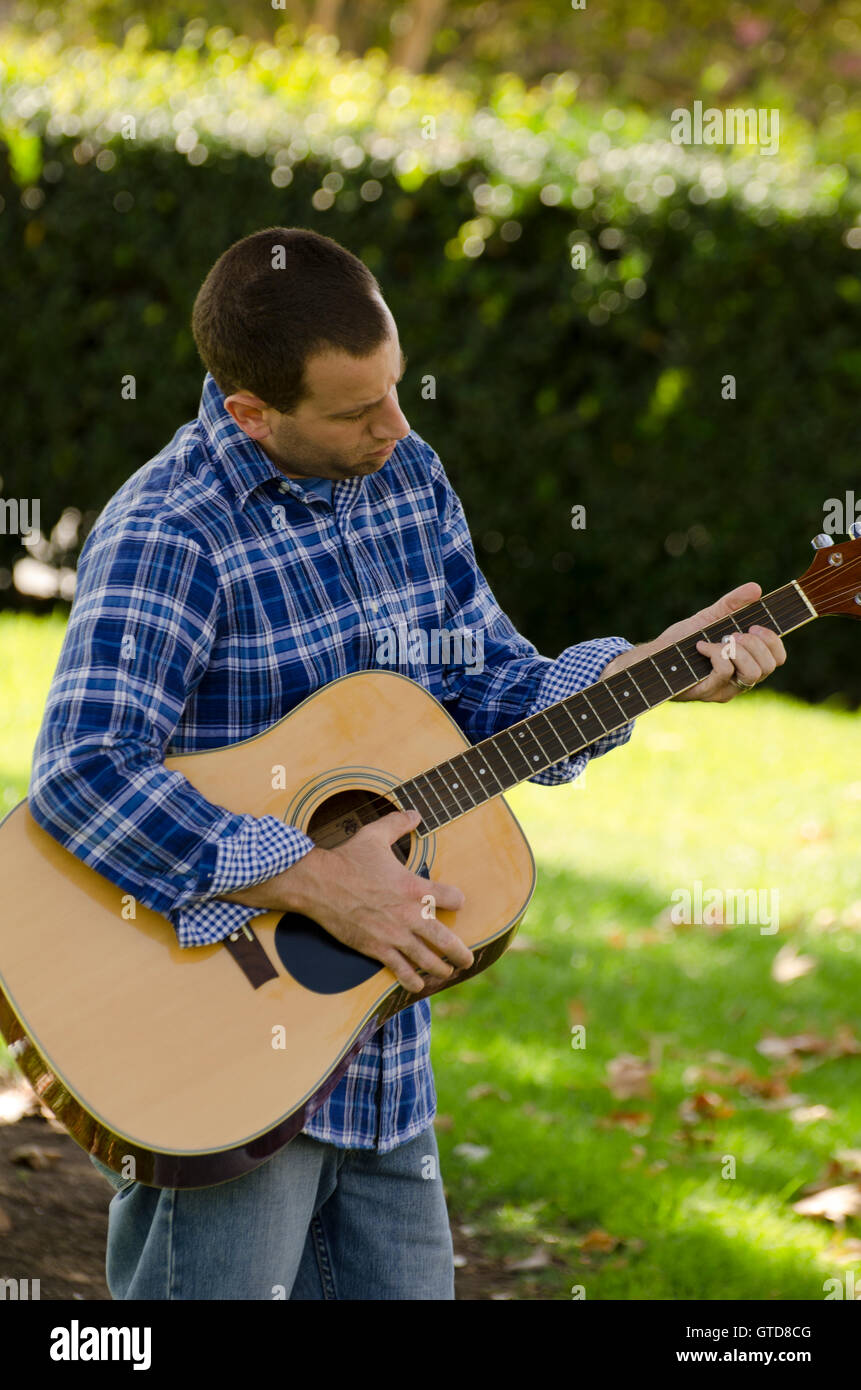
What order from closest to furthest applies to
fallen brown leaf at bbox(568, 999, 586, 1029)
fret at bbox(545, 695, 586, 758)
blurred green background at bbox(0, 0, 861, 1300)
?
fret at bbox(545, 695, 586, 758)
fallen brown leaf at bbox(568, 999, 586, 1029)
blurred green background at bbox(0, 0, 861, 1300)

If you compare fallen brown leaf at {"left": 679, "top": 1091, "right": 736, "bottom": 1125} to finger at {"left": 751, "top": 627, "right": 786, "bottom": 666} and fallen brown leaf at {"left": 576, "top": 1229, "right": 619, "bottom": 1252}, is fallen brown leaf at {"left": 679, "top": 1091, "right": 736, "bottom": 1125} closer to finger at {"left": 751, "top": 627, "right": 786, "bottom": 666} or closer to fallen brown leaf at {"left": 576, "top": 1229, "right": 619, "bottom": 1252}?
Result: fallen brown leaf at {"left": 576, "top": 1229, "right": 619, "bottom": 1252}

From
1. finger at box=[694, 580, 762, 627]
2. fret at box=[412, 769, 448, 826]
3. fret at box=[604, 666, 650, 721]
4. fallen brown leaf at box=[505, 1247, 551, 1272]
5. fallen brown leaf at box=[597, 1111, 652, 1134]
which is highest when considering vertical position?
finger at box=[694, 580, 762, 627]

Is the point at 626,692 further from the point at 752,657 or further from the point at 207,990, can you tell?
the point at 207,990

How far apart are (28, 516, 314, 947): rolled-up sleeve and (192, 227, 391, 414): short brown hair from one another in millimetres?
312

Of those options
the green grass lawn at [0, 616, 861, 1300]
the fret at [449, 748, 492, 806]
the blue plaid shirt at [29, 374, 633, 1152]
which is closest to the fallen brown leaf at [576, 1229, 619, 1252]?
the green grass lawn at [0, 616, 861, 1300]

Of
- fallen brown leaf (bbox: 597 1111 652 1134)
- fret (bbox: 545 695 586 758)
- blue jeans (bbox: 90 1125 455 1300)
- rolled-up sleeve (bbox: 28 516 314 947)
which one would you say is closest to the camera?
rolled-up sleeve (bbox: 28 516 314 947)

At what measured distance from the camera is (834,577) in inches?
106

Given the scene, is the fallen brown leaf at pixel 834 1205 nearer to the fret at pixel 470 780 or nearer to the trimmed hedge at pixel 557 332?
the fret at pixel 470 780

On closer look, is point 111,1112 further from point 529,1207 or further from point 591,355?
point 591,355

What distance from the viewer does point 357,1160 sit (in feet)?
8.20

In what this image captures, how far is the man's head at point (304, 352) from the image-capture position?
2.33m

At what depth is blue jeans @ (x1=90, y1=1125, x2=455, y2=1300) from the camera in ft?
7.52

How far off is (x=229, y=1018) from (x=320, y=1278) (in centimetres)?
62

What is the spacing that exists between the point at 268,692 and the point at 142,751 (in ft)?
0.97
